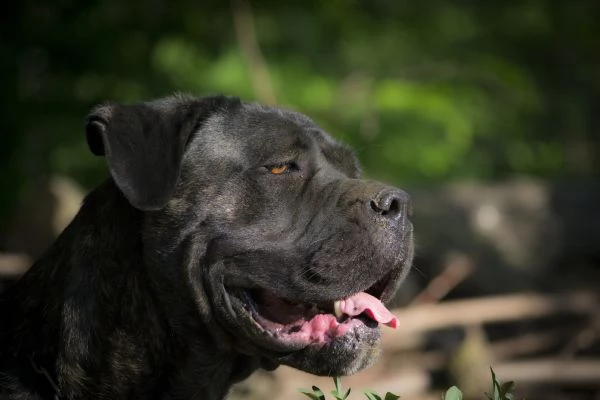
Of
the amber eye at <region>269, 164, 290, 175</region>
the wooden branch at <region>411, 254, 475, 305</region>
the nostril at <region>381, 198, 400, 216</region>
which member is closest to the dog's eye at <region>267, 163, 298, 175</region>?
the amber eye at <region>269, 164, 290, 175</region>

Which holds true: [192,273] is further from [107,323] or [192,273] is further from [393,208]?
[393,208]

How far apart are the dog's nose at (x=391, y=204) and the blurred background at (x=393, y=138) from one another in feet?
11.3

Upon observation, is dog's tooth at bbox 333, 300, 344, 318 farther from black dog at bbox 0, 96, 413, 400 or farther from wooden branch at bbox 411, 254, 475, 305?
wooden branch at bbox 411, 254, 475, 305

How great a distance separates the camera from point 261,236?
14.0ft

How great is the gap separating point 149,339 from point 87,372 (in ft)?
0.92

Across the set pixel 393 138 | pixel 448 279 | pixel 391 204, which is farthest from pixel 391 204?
pixel 393 138

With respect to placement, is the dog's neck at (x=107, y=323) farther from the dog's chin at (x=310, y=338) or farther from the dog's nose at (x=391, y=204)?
the dog's nose at (x=391, y=204)

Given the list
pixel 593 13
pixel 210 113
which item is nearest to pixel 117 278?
→ pixel 210 113

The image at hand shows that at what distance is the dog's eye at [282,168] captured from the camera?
4.42 meters

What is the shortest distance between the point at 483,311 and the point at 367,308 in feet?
16.0

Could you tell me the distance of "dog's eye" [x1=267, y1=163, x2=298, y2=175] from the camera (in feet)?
14.5

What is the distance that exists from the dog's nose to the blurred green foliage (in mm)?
6027

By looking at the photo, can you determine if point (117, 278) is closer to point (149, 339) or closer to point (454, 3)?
point (149, 339)

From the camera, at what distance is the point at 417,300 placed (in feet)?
30.5
